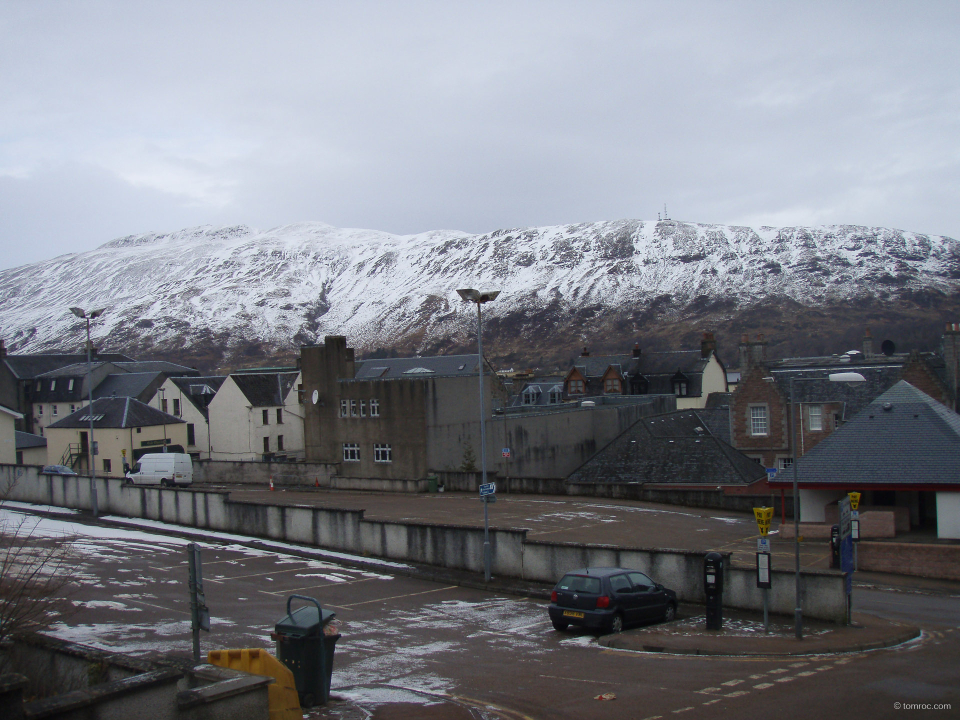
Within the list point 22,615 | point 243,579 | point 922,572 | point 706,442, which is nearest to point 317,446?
point 706,442

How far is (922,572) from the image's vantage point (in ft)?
77.7

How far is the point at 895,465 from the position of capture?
27641 millimetres

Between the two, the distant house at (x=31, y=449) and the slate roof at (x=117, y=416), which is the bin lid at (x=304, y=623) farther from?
the distant house at (x=31, y=449)

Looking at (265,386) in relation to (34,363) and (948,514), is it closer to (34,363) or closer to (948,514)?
(34,363)

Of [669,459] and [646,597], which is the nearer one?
[646,597]

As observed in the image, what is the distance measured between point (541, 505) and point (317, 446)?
19778 millimetres

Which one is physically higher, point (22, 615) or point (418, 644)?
point (22, 615)

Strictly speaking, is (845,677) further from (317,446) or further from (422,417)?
(317,446)

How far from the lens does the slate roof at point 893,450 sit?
26922 mm

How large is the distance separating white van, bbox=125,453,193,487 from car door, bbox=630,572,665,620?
3253cm

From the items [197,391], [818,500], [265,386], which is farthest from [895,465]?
[197,391]

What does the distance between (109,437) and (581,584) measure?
43939 millimetres

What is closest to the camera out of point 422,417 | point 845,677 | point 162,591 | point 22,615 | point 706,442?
point 22,615

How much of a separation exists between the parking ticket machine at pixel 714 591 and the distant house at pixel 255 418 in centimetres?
4914
